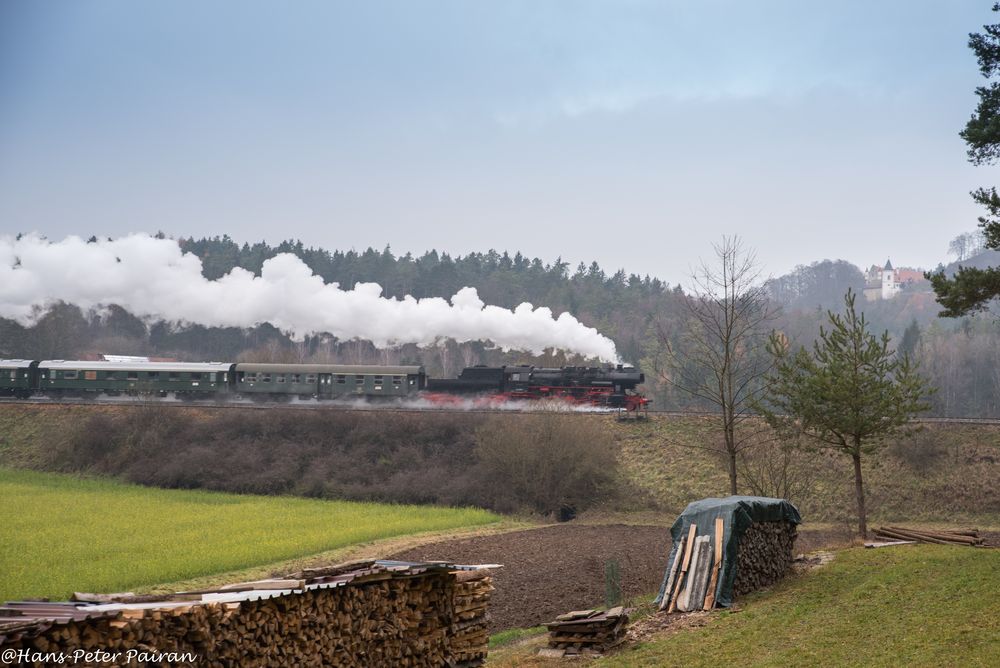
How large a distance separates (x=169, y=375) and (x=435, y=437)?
21.9 meters

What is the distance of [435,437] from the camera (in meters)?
49.4

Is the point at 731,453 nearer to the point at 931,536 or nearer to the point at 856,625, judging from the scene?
the point at 931,536

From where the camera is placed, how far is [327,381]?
58.2m

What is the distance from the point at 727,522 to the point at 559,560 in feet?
26.8

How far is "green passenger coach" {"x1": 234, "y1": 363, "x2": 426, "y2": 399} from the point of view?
5719 centimetres

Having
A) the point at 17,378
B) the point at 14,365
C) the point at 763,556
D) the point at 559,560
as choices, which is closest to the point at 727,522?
the point at 763,556

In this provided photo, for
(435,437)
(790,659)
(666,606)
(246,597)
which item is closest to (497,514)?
(435,437)

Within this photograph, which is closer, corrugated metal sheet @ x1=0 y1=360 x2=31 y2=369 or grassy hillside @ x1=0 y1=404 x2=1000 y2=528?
grassy hillside @ x1=0 y1=404 x2=1000 y2=528

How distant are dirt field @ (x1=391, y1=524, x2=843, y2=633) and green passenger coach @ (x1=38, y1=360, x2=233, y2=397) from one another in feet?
108

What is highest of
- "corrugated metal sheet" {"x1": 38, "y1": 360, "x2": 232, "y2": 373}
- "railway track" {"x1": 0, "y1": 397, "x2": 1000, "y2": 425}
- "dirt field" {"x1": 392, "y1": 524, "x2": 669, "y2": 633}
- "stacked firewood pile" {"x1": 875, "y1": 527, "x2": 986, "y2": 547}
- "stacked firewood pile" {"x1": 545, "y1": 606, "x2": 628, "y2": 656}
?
"corrugated metal sheet" {"x1": 38, "y1": 360, "x2": 232, "y2": 373}

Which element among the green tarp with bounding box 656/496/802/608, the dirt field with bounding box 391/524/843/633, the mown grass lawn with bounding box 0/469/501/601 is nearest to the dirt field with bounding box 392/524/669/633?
the dirt field with bounding box 391/524/843/633

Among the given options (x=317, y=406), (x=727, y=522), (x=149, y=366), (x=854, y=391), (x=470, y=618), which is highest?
(x=149, y=366)

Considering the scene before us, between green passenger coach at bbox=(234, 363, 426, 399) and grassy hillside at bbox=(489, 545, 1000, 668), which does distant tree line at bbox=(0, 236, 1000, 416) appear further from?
grassy hillside at bbox=(489, 545, 1000, 668)

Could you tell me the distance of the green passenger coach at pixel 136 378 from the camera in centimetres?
5984
